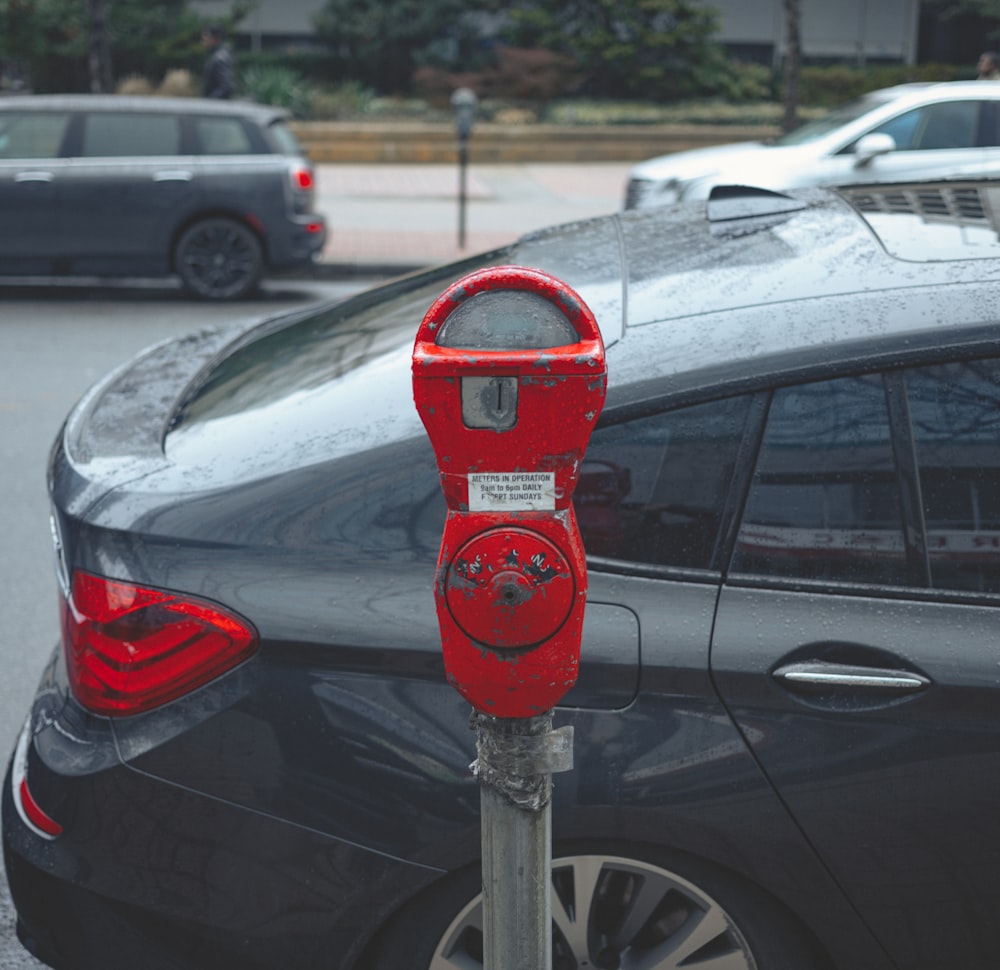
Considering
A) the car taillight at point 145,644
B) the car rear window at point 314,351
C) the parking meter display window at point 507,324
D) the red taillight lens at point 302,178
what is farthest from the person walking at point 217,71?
the parking meter display window at point 507,324

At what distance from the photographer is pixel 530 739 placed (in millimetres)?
1711

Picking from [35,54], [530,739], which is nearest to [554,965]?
[530,739]

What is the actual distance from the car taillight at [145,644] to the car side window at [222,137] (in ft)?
29.0

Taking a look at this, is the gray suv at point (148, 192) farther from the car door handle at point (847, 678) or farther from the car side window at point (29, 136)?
the car door handle at point (847, 678)

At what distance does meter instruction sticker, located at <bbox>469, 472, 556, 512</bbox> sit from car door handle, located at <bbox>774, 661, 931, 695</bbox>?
783 mm

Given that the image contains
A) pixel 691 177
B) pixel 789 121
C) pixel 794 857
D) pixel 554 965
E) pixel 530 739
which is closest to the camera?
pixel 530 739

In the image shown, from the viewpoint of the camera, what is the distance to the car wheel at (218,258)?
10688mm

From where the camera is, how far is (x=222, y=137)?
35.0ft

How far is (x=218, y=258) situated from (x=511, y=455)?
9.58 meters

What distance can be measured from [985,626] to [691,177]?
9.65 metres

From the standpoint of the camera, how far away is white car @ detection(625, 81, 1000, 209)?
10.8m

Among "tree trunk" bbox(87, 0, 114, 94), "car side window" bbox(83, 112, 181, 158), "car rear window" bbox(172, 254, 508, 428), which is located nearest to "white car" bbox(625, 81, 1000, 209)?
"car side window" bbox(83, 112, 181, 158)

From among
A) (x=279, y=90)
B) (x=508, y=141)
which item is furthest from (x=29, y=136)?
(x=279, y=90)

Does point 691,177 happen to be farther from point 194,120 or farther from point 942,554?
point 942,554
